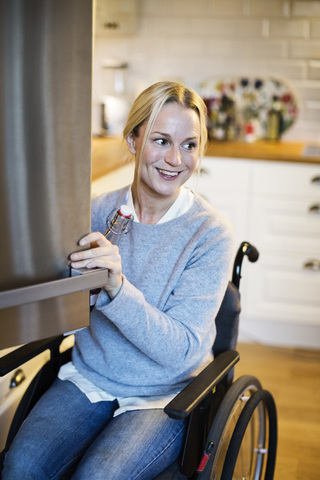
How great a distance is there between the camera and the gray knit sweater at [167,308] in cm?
125

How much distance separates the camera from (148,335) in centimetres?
118

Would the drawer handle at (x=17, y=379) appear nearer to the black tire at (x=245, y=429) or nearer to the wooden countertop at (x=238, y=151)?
the black tire at (x=245, y=429)

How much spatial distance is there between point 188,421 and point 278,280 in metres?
1.76

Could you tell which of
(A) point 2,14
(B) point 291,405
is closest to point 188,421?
(A) point 2,14

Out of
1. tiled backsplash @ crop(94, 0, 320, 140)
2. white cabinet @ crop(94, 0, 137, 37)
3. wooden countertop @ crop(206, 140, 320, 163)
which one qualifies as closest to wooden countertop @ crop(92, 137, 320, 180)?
wooden countertop @ crop(206, 140, 320, 163)

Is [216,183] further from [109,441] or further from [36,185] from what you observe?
[36,185]

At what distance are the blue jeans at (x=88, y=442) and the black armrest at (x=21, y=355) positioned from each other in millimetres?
120

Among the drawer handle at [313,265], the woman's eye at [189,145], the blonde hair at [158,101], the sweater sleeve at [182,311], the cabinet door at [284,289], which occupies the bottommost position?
the cabinet door at [284,289]

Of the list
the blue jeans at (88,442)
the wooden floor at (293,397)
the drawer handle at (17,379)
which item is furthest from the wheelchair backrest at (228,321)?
the wooden floor at (293,397)

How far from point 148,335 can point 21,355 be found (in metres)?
0.26

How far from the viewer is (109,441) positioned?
1.21 metres

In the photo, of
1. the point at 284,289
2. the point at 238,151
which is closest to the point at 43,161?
the point at 238,151

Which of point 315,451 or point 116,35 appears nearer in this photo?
point 315,451

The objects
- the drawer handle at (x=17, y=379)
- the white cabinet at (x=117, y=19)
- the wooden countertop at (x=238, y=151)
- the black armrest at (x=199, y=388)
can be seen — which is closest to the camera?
the black armrest at (x=199, y=388)
